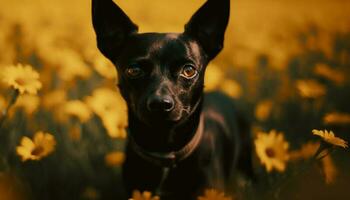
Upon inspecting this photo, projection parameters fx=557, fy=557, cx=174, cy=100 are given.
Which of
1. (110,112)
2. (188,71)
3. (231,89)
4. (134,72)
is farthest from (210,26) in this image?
(231,89)

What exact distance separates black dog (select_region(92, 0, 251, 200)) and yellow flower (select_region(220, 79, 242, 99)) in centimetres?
234

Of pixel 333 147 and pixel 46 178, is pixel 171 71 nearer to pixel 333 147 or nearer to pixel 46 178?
pixel 333 147

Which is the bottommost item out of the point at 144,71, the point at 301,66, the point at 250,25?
the point at 250,25

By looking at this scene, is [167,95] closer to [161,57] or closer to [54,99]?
[161,57]

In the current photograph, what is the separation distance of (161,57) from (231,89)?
2.96 m

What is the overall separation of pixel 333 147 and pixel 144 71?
1261 mm

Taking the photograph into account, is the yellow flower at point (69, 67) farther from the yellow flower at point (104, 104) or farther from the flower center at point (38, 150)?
the flower center at point (38, 150)

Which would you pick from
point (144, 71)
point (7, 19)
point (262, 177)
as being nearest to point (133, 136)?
point (144, 71)

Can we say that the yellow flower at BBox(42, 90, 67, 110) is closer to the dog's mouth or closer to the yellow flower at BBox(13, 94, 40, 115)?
the yellow flower at BBox(13, 94, 40, 115)

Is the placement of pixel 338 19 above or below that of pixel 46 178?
below

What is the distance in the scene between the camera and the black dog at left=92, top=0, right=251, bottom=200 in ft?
11.6

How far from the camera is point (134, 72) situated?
3.60 metres

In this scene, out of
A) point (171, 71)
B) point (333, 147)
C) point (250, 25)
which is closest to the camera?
point (333, 147)

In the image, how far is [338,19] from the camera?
8.55 metres
